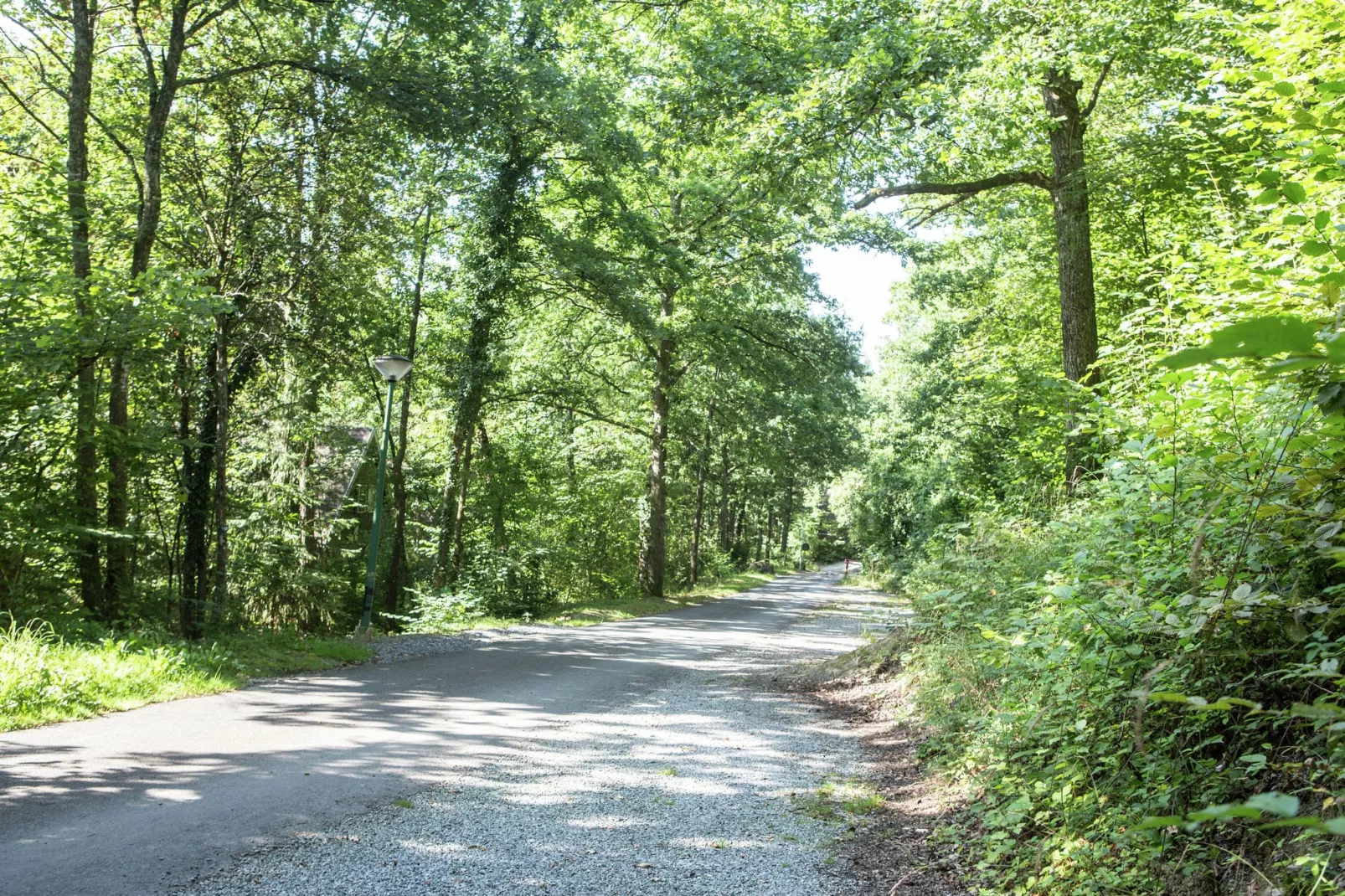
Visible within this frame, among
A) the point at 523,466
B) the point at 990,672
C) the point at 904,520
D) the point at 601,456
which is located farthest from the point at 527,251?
the point at 904,520

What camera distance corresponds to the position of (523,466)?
24281 mm

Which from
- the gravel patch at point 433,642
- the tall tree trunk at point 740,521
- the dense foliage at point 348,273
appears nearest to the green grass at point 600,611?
the gravel patch at point 433,642

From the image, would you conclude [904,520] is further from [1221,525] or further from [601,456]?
[1221,525]

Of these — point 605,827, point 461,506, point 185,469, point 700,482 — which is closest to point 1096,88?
point 605,827

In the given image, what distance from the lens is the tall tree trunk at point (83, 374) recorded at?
9844mm

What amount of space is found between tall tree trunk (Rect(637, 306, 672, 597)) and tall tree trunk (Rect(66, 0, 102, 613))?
49.7ft

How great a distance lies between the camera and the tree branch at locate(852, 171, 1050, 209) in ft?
Answer: 37.6

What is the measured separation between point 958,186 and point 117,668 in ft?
37.4

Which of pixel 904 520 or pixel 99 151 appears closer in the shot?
pixel 99 151

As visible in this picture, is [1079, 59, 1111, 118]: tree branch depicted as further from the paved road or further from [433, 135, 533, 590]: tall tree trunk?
[433, 135, 533, 590]: tall tree trunk

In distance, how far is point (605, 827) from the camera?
4.82 m

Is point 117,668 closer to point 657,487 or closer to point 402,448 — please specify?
point 402,448

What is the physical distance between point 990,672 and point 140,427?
10657 mm

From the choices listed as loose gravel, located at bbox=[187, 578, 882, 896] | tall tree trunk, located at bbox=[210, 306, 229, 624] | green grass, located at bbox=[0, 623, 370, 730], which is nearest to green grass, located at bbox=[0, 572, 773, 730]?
green grass, located at bbox=[0, 623, 370, 730]
